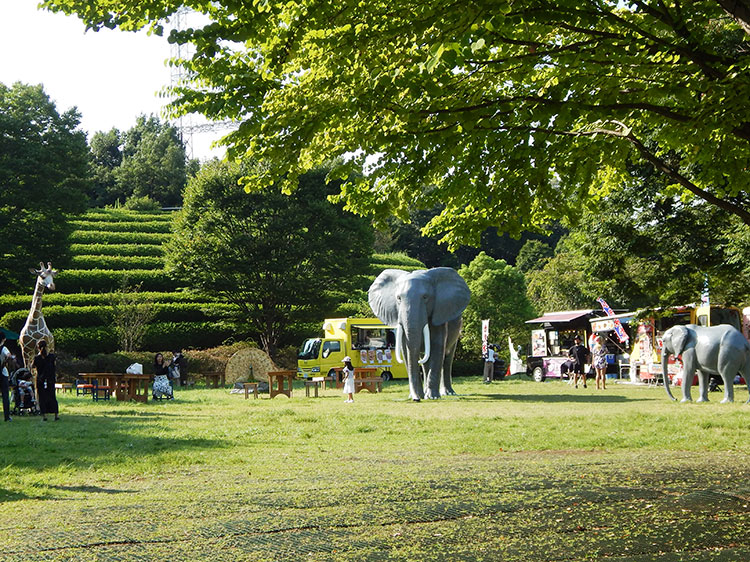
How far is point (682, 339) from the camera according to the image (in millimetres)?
20250

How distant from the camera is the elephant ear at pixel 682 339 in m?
20.2

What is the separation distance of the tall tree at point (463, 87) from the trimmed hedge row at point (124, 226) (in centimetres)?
5526

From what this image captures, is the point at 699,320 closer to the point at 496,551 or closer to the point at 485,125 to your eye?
the point at 485,125

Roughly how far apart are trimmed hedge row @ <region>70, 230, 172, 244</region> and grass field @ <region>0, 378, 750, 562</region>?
149 ft

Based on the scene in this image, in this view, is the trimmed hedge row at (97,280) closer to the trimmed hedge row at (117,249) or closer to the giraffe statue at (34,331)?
the trimmed hedge row at (117,249)

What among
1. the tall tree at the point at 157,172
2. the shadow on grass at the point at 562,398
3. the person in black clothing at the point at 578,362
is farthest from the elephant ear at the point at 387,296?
the tall tree at the point at 157,172

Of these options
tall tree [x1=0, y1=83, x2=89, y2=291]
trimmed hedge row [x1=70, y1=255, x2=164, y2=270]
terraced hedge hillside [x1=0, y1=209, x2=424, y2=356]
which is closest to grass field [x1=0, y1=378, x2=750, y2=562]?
tall tree [x1=0, y1=83, x2=89, y2=291]

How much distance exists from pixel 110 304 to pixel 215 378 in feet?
42.8

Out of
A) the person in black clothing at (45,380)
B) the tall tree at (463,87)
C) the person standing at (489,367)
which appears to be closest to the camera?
the tall tree at (463,87)

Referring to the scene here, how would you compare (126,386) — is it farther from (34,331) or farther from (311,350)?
(311,350)

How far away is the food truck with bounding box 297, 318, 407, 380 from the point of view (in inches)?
1373

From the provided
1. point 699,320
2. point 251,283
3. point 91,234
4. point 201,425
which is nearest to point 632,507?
point 201,425

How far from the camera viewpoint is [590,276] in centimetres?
2711

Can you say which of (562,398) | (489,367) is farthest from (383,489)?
(489,367)
